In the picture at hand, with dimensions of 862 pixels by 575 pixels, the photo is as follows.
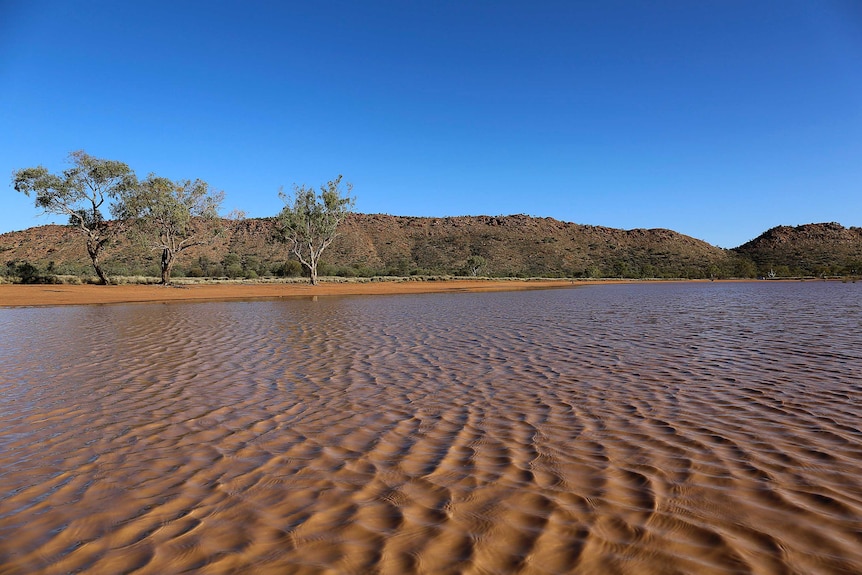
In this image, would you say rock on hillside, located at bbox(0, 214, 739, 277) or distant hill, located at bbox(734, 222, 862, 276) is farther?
distant hill, located at bbox(734, 222, 862, 276)

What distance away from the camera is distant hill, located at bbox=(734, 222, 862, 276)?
77.0 m

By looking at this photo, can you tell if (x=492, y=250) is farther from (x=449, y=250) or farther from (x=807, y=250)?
(x=807, y=250)

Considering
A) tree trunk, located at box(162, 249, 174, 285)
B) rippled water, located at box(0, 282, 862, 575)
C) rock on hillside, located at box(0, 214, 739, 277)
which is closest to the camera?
rippled water, located at box(0, 282, 862, 575)

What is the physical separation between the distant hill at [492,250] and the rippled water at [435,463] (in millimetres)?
57545

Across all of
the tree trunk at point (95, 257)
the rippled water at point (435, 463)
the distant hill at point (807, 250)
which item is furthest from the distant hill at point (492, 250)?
the rippled water at point (435, 463)

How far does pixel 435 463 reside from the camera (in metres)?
4.05

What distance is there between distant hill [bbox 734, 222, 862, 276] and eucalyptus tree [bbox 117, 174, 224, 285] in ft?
258

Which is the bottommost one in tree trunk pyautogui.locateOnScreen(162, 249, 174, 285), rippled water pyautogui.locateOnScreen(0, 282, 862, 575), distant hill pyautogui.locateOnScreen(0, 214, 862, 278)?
rippled water pyautogui.locateOnScreen(0, 282, 862, 575)

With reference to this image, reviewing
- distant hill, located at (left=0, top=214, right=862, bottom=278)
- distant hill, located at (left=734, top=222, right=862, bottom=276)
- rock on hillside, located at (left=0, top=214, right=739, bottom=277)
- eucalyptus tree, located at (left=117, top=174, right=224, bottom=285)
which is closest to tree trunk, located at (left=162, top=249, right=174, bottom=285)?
eucalyptus tree, located at (left=117, top=174, right=224, bottom=285)

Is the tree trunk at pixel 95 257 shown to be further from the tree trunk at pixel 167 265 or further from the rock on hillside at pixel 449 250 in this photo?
the rock on hillside at pixel 449 250

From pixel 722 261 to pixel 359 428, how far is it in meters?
103

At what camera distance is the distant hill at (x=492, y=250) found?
75.1m

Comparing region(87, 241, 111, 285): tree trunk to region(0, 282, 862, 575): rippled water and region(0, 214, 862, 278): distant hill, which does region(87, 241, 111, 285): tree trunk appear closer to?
region(0, 214, 862, 278): distant hill

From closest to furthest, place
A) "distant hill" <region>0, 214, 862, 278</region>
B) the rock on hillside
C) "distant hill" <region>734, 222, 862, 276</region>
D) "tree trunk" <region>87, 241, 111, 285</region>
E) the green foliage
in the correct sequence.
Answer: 1. "tree trunk" <region>87, 241, 111, 285</region>
2. the green foliage
3. "distant hill" <region>0, 214, 862, 278</region>
4. the rock on hillside
5. "distant hill" <region>734, 222, 862, 276</region>
